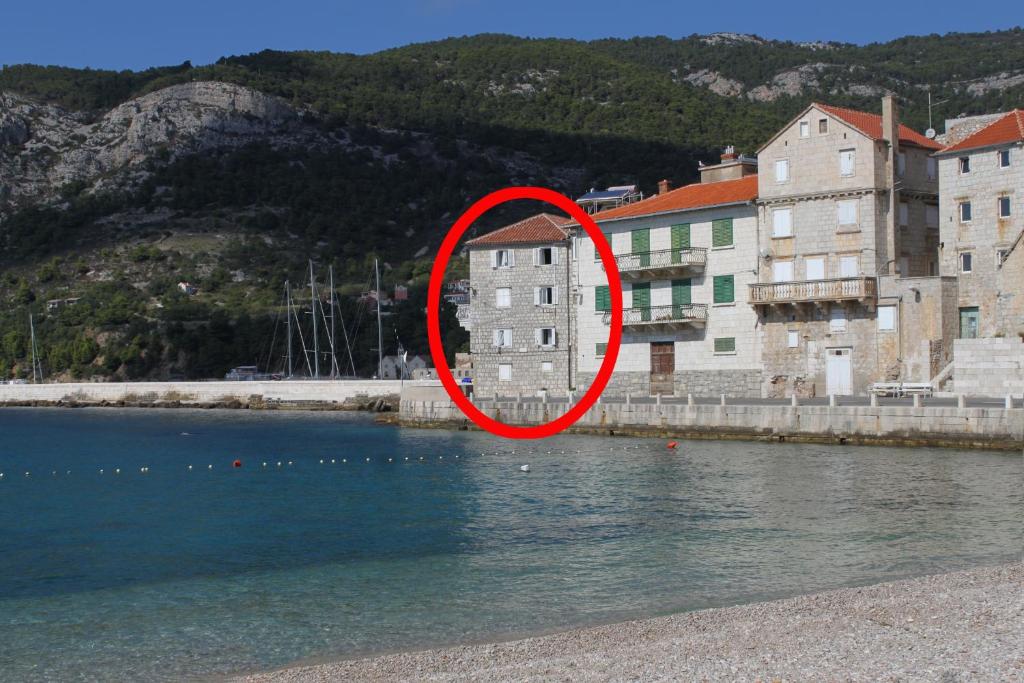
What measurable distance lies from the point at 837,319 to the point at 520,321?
58.7 feet

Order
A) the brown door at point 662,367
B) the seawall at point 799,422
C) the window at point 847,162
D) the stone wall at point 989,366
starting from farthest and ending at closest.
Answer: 1. the brown door at point 662,367
2. the window at point 847,162
3. the stone wall at point 989,366
4. the seawall at point 799,422

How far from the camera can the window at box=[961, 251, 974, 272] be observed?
56438 mm

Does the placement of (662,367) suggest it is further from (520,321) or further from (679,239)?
(520,321)

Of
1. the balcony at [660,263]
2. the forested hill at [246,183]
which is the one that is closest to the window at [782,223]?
the balcony at [660,263]

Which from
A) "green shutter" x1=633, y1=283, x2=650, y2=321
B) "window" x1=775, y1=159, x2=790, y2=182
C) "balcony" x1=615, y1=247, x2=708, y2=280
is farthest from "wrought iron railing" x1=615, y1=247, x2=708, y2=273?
"window" x1=775, y1=159, x2=790, y2=182

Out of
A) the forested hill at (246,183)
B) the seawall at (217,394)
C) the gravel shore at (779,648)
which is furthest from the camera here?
the forested hill at (246,183)

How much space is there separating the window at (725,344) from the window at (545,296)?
32.7ft

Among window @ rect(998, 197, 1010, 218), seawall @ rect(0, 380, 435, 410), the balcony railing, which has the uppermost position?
window @ rect(998, 197, 1010, 218)

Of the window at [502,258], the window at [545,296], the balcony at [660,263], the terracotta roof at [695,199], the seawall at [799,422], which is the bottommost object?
the seawall at [799,422]

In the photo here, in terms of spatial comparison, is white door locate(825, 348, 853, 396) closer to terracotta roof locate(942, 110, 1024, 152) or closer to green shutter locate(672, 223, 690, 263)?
green shutter locate(672, 223, 690, 263)

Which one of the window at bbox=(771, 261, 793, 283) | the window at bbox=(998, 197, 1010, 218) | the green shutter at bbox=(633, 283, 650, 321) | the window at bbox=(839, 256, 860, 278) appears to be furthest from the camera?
the green shutter at bbox=(633, 283, 650, 321)

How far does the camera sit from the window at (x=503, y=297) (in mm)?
69719

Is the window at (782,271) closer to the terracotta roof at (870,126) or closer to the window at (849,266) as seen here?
the window at (849,266)

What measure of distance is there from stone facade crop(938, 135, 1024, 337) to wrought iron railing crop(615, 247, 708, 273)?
37.5 feet
